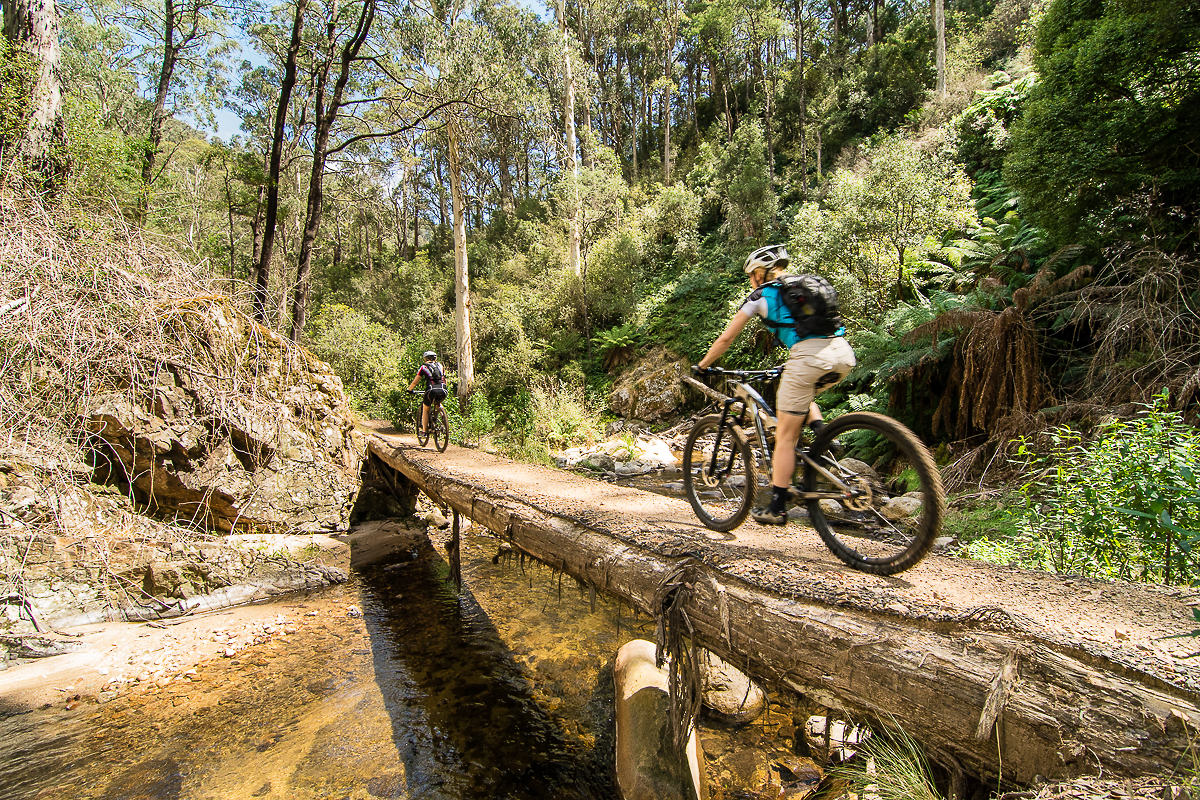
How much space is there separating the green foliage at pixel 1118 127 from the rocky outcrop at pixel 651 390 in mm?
10687

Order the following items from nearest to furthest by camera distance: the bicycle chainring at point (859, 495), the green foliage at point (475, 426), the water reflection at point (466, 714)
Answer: the bicycle chainring at point (859, 495)
the water reflection at point (466, 714)
the green foliage at point (475, 426)

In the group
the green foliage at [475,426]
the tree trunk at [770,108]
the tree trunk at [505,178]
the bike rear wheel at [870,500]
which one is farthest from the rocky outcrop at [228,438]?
the tree trunk at [505,178]

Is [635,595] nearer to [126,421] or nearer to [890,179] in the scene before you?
[126,421]

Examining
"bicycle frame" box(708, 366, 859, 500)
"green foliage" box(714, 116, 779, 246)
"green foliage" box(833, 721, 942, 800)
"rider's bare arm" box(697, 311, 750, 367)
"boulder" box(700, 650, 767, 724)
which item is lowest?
"boulder" box(700, 650, 767, 724)

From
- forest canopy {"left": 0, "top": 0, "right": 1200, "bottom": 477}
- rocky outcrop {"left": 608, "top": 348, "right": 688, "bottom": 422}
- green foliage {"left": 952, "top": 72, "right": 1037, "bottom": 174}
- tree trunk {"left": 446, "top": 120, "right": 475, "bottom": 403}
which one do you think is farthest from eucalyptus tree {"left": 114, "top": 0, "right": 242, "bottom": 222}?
green foliage {"left": 952, "top": 72, "right": 1037, "bottom": 174}

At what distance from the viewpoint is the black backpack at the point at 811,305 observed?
2.94 m

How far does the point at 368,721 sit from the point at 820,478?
162 inches

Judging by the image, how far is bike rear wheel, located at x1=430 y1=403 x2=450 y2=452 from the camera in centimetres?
1004

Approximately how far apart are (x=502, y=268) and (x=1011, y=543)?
23119 millimetres

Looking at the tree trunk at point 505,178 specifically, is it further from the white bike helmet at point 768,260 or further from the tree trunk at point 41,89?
the white bike helmet at point 768,260

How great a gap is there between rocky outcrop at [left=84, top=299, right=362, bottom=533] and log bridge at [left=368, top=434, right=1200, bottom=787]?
5.63m

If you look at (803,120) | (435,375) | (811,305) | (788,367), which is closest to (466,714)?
(788,367)

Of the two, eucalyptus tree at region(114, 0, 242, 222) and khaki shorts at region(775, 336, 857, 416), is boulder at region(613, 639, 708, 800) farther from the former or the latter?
eucalyptus tree at region(114, 0, 242, 222)

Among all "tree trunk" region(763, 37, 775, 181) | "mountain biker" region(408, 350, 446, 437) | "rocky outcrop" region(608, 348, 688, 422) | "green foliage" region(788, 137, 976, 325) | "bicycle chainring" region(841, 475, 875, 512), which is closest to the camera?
"bicycle chainring" region(841, 475, 875, 512)
